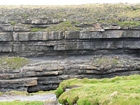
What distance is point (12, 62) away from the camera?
5741cm

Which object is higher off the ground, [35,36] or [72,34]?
[72,34]

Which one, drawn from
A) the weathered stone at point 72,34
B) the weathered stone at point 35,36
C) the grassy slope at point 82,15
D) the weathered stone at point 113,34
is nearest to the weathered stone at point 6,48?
the weathered stone at point 35,36

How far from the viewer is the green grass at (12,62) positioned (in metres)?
55.5

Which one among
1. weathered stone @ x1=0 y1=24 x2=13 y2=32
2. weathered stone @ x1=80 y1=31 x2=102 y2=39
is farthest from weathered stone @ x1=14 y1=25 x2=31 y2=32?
weathered stone @ x1=80 y1=31 x2=102 y2=39

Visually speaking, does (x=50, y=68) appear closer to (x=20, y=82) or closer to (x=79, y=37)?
(x=20, y=82)

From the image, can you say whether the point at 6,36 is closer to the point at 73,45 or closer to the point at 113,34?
the point at 73,45

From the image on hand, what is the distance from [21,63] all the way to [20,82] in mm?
5302

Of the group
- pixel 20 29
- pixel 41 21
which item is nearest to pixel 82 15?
pixel 41 21

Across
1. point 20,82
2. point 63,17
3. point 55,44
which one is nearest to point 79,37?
point 55,44

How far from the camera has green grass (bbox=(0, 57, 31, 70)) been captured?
55469 millimetres

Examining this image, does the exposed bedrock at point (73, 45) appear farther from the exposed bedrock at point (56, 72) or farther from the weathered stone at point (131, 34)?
Result: the exposed bedrock at point (56, 72)

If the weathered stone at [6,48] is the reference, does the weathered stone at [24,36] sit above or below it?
above

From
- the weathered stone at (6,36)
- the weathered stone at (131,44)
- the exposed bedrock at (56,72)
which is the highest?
the weathered stone at (6,36)

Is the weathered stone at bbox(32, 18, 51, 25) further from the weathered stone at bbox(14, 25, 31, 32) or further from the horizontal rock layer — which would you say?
the horizontal rock layer
